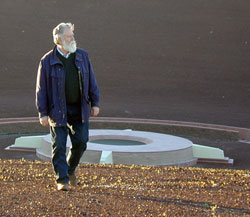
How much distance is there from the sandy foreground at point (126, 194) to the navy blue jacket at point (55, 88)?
0.58 metres

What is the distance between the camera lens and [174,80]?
20.7 m

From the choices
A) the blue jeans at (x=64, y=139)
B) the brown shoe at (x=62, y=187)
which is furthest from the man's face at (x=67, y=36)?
the brown shoe at (x=62, y=187)

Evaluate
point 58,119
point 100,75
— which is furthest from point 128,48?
point 58,119

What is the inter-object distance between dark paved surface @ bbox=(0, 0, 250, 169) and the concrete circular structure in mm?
5916

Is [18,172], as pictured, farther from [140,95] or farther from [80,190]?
[140,95]

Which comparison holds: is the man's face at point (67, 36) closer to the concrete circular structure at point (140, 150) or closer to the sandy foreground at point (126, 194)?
the sandy foreground at point (126, 194)

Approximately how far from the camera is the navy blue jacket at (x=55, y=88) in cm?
379

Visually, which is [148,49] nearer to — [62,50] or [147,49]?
[147,49]

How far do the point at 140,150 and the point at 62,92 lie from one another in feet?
17.9

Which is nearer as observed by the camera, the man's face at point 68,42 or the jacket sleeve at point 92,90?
the man's face at point 68,42

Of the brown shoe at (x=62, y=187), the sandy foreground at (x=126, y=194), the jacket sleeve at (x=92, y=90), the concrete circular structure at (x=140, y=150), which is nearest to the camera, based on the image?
the sandy foreground at (x=126, y=194)

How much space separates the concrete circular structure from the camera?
889 centimetres

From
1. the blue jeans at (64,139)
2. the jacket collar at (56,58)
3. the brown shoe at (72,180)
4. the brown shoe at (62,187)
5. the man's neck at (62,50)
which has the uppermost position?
the man's neck at (62,50)

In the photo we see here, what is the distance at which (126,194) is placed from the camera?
3.58 meters
